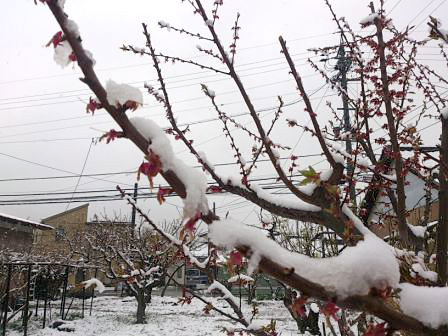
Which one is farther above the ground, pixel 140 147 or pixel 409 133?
pixel 409 133

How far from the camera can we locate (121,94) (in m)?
0.73

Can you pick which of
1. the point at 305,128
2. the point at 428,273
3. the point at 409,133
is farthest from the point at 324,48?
the point at 428,273

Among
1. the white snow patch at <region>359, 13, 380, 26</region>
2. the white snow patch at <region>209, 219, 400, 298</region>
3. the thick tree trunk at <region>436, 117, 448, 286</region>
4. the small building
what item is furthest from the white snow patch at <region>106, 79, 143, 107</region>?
the small building

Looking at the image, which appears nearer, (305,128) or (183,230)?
(183,230)

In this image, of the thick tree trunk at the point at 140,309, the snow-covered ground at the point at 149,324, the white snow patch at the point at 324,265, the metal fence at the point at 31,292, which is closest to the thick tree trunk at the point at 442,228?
the white snow patch at the point at 324,265

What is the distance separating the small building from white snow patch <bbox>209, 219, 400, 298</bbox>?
1762 cm

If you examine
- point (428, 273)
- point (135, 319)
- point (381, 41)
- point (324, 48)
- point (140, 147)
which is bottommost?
point (135, 319)

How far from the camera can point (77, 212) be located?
40312mm

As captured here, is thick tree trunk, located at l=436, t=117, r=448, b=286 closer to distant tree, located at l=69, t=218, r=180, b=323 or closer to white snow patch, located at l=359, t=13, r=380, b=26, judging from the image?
white snow patch, located at l=359, t=13, r=380, b=26

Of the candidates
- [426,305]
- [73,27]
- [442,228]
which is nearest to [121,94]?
[73,27]

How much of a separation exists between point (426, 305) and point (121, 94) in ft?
2.58

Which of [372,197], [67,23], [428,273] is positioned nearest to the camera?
[67,23]

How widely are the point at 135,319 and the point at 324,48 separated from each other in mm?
14514

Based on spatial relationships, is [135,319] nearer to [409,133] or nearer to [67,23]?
[409,133]
